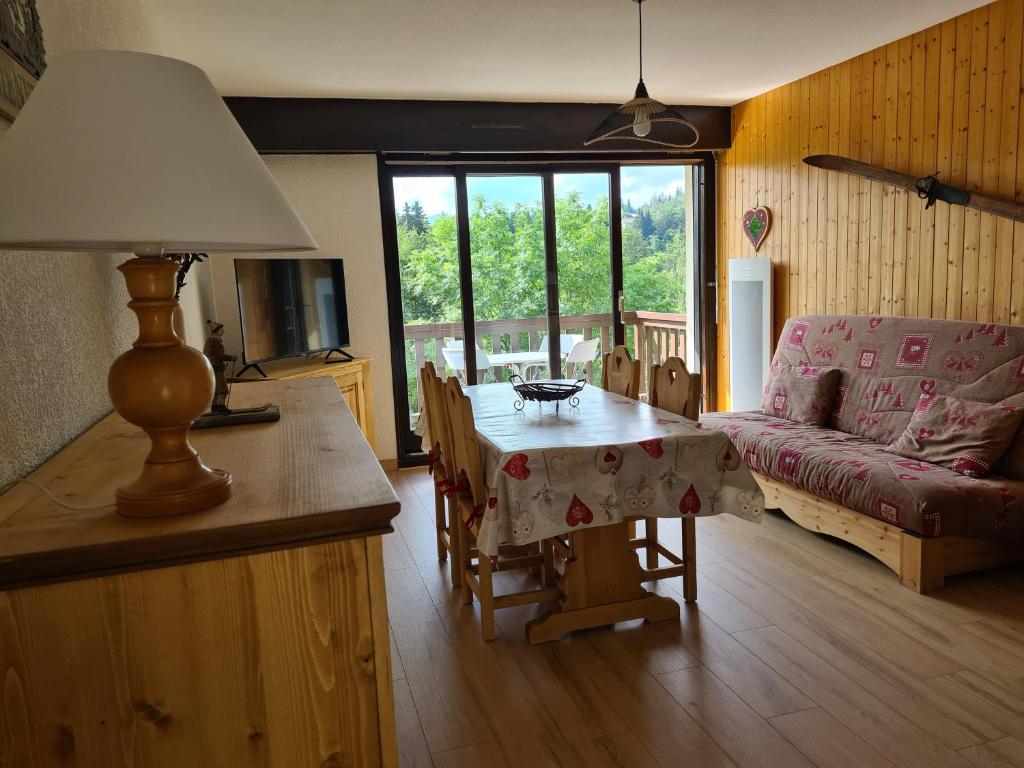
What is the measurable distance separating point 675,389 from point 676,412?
0.32 feet

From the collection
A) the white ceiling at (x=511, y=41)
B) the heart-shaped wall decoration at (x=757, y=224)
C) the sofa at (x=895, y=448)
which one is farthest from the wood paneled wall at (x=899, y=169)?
the sofa at (x=895, y=448)

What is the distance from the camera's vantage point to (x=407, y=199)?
516cm

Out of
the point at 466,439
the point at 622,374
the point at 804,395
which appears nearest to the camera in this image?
the point at 466,439

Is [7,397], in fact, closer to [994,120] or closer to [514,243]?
[994,120]

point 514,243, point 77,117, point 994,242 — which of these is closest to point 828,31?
point 994,242

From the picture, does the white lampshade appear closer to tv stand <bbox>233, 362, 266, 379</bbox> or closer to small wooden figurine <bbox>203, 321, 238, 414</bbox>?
small wooden figurine <bbox>203, 321, 238, 414</bbox>

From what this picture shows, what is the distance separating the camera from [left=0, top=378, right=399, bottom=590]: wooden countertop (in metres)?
0.82

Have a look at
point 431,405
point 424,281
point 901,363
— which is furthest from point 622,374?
point 424,281

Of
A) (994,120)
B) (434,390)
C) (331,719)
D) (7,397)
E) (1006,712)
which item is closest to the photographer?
(331,719)

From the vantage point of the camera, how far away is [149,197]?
813 mm

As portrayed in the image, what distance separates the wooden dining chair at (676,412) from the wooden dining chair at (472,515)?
1.62ft

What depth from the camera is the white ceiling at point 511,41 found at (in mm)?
3246

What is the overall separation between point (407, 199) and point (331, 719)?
459 centimetres

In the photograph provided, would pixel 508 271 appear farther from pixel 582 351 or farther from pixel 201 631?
pixel 201 631
